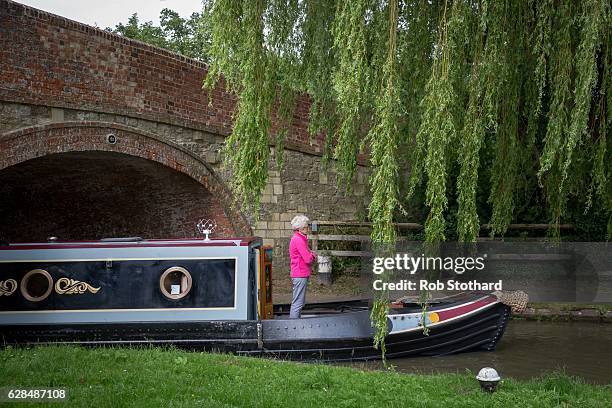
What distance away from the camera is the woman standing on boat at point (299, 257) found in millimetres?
7590

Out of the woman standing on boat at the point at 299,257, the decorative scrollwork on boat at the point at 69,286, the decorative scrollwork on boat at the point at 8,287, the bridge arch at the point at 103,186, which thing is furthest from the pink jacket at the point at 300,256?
the bridge arch at the point at 103,186

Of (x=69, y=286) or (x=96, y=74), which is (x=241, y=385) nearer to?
(x=69, y=286)

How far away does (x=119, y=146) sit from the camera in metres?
11.1

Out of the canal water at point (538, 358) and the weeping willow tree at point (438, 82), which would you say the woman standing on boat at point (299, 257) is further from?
the canal water at point (538, 358)

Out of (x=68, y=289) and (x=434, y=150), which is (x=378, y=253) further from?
(x=68, y=289)

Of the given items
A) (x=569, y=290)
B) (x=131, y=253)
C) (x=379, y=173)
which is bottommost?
(x=569, y=290)

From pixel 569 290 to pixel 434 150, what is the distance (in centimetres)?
821

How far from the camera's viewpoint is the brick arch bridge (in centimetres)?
1000

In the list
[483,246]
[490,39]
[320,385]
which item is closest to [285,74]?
[490,39]

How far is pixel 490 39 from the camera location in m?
6.43

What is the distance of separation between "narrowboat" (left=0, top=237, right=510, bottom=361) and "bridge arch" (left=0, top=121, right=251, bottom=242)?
2.90m

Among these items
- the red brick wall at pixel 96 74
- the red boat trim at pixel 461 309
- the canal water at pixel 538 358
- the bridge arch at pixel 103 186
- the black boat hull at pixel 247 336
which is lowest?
the canal water at pixel 538 358

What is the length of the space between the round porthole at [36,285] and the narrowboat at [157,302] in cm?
1

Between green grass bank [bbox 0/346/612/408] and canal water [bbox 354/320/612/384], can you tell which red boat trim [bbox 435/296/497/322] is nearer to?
canal water [bbox 354/320/612/384]
